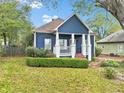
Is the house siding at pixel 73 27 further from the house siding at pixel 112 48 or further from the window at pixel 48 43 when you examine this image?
the house siding at pixel 112 48

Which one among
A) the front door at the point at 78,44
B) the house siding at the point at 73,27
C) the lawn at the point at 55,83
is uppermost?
the house siding at the point at 73,27

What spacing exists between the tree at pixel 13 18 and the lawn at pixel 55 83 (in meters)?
13.9

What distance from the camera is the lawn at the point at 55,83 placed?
1647 cm

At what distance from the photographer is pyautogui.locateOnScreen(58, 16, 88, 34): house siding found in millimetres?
35562

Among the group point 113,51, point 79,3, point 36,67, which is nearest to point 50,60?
point 36,67

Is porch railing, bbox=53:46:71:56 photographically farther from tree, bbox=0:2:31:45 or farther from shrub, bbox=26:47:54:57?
tree, bbox=0:2:31:45

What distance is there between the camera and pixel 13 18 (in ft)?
126

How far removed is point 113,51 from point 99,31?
80.6 feet

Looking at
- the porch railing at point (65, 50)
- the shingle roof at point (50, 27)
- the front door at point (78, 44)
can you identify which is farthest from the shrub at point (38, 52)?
the front door at point (78, 44)

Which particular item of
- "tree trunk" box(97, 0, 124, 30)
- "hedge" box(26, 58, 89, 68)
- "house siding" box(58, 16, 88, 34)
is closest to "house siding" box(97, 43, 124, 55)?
"house siding" box(58, 16, 88, 34)

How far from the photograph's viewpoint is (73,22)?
36.3m

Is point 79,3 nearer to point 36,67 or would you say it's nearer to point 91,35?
point 36,67

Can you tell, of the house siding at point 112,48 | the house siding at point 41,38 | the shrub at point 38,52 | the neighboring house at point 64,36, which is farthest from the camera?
the house siding at point 112,48

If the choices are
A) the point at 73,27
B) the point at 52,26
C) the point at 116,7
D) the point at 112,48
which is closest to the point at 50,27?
the point at 52,26
